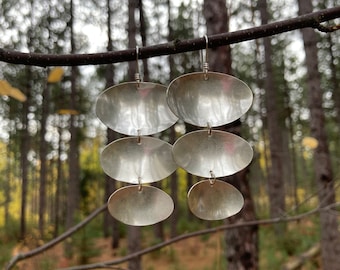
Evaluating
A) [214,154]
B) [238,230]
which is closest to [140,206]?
[214,154]

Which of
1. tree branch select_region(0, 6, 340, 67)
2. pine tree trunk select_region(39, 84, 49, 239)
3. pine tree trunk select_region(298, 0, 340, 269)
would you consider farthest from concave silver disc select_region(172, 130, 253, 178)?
pine tree trunk select_region(39, 84, 49, 239)

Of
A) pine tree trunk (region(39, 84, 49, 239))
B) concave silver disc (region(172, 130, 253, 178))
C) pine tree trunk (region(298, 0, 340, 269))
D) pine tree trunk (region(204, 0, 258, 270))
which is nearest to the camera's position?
concave silver disc (region(172, 130, 253, 178))

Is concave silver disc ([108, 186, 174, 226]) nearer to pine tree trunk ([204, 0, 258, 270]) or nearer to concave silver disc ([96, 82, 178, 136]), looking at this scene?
concave silver disc ([96, 82, 178, 136])

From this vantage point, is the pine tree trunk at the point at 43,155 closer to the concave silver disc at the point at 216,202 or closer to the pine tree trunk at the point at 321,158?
the pine tree trunk at the point at 321,158

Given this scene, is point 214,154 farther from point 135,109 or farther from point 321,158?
point 321,158

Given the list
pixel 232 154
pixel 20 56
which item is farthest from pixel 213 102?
pixel 20 56

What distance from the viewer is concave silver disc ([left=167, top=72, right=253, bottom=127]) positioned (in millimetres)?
979

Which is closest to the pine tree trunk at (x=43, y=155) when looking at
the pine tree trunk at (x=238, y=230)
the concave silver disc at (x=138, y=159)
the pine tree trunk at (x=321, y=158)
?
the pine tree trunk at (x=321, y=158)

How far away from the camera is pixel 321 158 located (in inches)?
217

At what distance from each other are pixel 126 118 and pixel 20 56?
30 cm

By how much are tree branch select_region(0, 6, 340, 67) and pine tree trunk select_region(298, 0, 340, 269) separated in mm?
4779

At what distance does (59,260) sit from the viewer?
9516mm

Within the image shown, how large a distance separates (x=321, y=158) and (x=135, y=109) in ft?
16.2

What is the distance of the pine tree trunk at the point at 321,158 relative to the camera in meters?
5.47
